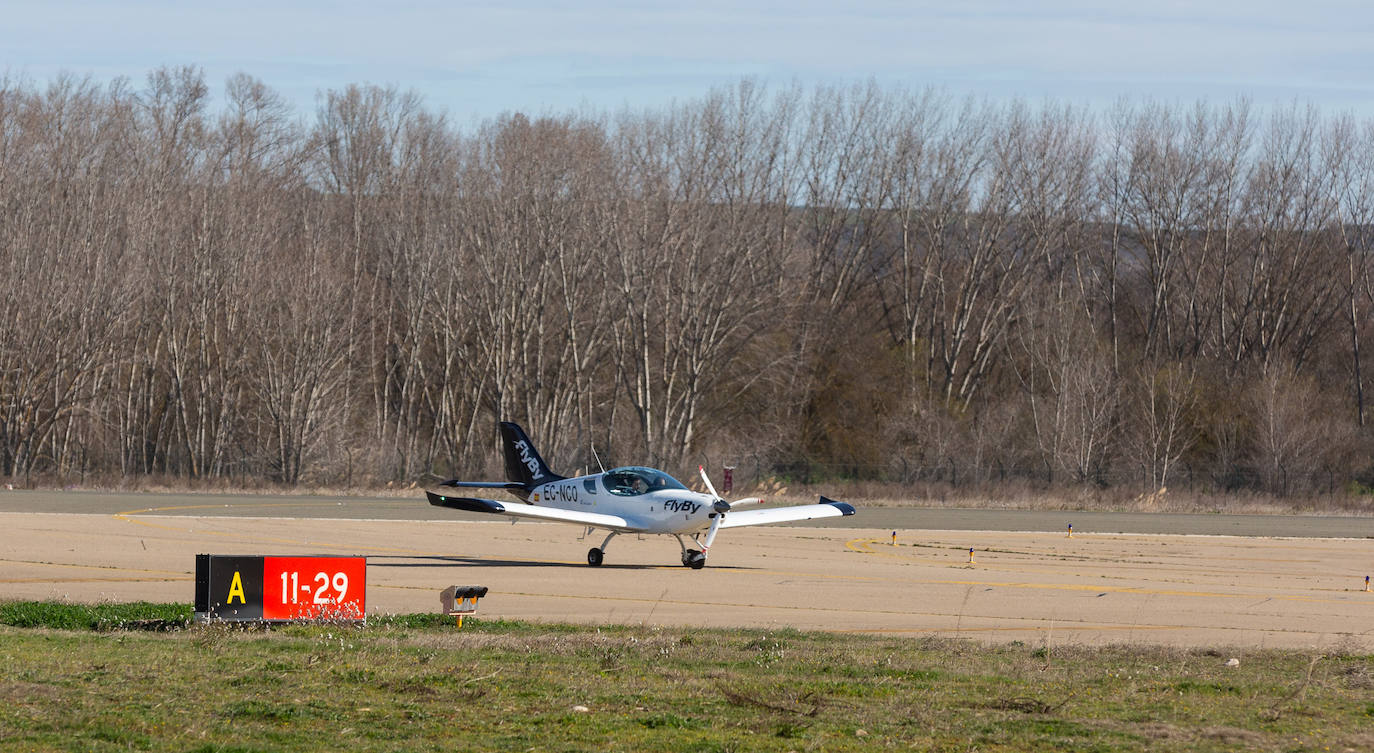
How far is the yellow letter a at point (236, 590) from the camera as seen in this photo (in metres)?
15.1

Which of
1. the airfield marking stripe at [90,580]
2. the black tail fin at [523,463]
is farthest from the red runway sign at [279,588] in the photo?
the black tail fin at [523,463]

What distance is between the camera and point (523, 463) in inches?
1145

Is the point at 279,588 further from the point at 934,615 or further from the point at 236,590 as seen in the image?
the point at 934,615

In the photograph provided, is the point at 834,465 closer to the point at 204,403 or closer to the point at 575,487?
the point at 204,403

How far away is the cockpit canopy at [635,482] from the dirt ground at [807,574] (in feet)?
4.69

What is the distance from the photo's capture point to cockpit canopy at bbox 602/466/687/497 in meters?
25.7

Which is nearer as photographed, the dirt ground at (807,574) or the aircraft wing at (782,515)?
the dirt ground at (807,574)

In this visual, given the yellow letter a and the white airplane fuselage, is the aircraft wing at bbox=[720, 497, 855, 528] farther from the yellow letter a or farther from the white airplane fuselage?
the yellow letter a

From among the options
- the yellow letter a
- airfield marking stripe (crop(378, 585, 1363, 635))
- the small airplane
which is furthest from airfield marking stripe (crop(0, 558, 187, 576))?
the yellow letter a

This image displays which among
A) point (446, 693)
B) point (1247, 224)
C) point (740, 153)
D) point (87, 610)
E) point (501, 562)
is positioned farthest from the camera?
point (1247, 224)

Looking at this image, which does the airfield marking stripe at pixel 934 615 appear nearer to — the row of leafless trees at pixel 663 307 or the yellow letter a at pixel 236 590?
the yellow letter a at pixel 236 590

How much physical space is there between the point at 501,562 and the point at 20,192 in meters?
44.3

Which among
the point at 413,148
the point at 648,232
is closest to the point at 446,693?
the point at 648,232

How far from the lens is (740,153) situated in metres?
61.7
